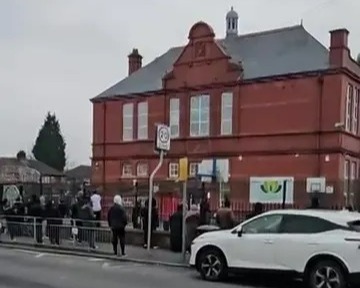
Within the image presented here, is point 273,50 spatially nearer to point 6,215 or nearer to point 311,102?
point 311,102

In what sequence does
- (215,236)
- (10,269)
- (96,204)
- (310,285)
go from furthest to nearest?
(96,204), (10,269), (215,236), (310,285)

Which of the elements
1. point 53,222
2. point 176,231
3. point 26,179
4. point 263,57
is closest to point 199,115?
point 263,57

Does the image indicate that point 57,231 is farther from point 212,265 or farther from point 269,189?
point 269,189

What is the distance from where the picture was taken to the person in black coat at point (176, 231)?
68.9 feet

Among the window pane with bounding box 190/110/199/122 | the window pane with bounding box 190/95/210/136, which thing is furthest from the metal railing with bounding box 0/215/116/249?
the window pane with bounding box 190/110/199/122

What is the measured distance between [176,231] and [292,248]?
7.20 metres

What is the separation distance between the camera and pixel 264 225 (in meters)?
15.2

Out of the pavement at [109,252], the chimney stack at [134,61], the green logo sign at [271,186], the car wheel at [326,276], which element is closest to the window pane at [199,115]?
the green logo sign at [271,186]

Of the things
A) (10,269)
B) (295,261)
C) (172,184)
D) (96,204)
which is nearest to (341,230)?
(295,261)

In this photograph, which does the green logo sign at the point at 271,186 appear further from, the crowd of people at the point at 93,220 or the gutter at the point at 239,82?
the crowd of people at the point at 93,220

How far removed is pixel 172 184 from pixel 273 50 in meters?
11.0

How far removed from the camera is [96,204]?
82.8 ft

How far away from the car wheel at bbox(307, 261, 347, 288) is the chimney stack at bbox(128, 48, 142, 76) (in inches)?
1710

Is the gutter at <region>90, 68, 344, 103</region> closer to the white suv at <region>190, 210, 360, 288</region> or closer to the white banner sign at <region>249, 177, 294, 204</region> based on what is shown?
the white banner sign at <region>249, 177, 294, 204</region>
